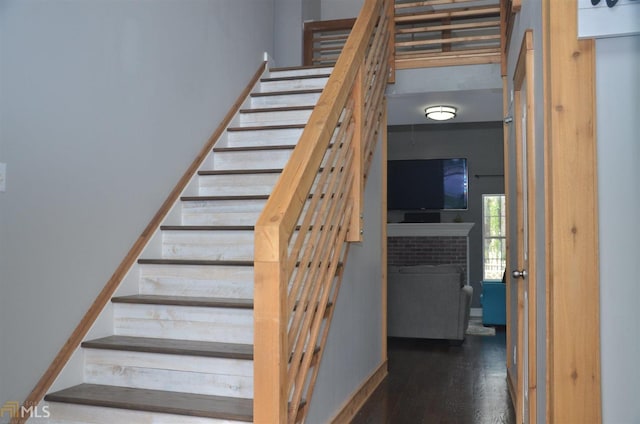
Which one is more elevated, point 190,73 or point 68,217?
point 190,73

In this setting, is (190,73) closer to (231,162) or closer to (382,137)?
(231,162)

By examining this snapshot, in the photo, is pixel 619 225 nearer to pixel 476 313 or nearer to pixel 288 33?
pixel 288 33

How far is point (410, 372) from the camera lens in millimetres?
4852

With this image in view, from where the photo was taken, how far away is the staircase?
2.53 m

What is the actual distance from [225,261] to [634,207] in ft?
6.64

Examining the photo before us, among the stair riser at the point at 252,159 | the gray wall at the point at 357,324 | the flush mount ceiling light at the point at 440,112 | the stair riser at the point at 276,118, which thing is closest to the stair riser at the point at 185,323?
the gray wall at the point at 357,324

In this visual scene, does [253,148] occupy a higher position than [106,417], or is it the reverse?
[253,148]

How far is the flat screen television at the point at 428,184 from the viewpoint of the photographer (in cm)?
958

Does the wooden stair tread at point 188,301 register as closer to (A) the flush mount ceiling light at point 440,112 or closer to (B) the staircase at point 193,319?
(B) the staircase at point 193,319

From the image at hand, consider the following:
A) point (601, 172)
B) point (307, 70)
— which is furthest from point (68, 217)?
point (307, 70)

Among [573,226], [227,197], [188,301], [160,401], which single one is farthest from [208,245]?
[573,226]

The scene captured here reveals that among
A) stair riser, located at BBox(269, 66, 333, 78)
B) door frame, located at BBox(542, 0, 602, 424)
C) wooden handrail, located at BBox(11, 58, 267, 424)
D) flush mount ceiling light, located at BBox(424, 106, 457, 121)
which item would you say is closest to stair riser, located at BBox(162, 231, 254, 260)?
wooden handrail, located at BBox(11, 58, 267, 424)

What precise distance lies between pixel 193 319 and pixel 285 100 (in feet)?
7.95

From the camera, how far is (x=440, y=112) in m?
5.68
